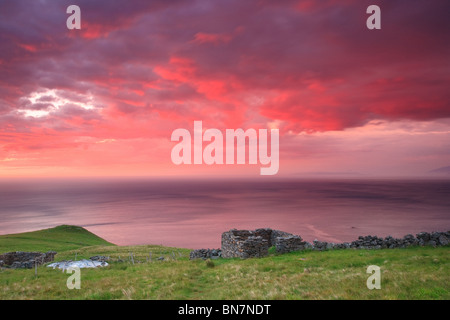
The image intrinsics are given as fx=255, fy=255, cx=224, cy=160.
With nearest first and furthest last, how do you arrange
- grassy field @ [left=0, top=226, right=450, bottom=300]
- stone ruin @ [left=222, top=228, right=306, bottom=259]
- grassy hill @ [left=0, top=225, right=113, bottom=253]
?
grassy field @ [left=0, top=226, right=450, bottom=300] < stone ruin @ [left=222, top=228, right=306, bottom=259] < grassy hill @ [left=0, top=225, right=113, bottom=253]

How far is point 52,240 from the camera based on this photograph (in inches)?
2061

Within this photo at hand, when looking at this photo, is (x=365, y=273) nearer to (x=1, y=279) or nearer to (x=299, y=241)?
(x=299, y=241)

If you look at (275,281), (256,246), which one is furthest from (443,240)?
(275,281)

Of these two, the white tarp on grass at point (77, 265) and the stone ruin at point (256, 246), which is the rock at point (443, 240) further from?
the white tarp on grass at point (77, 265)

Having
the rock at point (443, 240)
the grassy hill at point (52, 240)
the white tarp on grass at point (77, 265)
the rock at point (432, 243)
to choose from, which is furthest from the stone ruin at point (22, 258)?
the rock at point (443, 240)

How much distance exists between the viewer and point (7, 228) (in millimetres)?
116375

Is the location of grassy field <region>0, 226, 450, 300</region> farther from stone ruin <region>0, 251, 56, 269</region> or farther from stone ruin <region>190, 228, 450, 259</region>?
stone ruin <region>0, 251, 56, 269</region>

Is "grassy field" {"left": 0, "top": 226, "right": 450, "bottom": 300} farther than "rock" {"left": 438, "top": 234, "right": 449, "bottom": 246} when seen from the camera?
No

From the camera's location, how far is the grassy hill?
42594 mm

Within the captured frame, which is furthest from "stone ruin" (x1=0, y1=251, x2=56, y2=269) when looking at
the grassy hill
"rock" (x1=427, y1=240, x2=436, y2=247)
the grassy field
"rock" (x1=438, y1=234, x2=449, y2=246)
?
"rock" (x1=438, y1=234, x2=449, y2=246)
